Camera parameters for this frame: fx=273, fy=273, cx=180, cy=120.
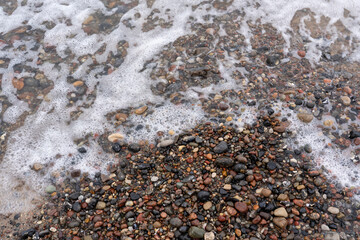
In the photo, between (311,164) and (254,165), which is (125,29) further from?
(311,164)

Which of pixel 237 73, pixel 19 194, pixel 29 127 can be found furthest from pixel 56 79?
pixel 237 73

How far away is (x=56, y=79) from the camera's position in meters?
5.05

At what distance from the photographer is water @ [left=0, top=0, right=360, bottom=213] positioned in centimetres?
407

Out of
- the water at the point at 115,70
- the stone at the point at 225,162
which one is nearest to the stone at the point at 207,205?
the stone at the point at 225,162

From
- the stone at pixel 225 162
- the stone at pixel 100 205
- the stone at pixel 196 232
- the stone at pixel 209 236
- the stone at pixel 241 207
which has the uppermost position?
the stone at pixel 225 162

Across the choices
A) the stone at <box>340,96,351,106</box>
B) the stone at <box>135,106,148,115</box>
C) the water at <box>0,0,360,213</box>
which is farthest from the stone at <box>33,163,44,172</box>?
the stone at <box>340,96,351,106</box>

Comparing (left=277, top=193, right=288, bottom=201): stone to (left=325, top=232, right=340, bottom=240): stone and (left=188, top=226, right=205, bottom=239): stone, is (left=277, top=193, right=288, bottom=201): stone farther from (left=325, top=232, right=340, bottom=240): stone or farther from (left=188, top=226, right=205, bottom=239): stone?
(left=188, top=226, right=205, bottom=239): stone

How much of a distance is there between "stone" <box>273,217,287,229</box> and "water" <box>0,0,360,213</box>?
3.46 ft

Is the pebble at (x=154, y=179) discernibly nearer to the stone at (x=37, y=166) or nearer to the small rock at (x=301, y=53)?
the stone at (x=37, y=166)

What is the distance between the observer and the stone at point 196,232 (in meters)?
3.17

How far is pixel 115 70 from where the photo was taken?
5.14 m

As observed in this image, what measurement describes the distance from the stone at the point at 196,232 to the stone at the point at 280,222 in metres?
0.87

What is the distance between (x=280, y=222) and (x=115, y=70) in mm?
3751

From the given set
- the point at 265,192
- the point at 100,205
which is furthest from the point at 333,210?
the point at 100,205
